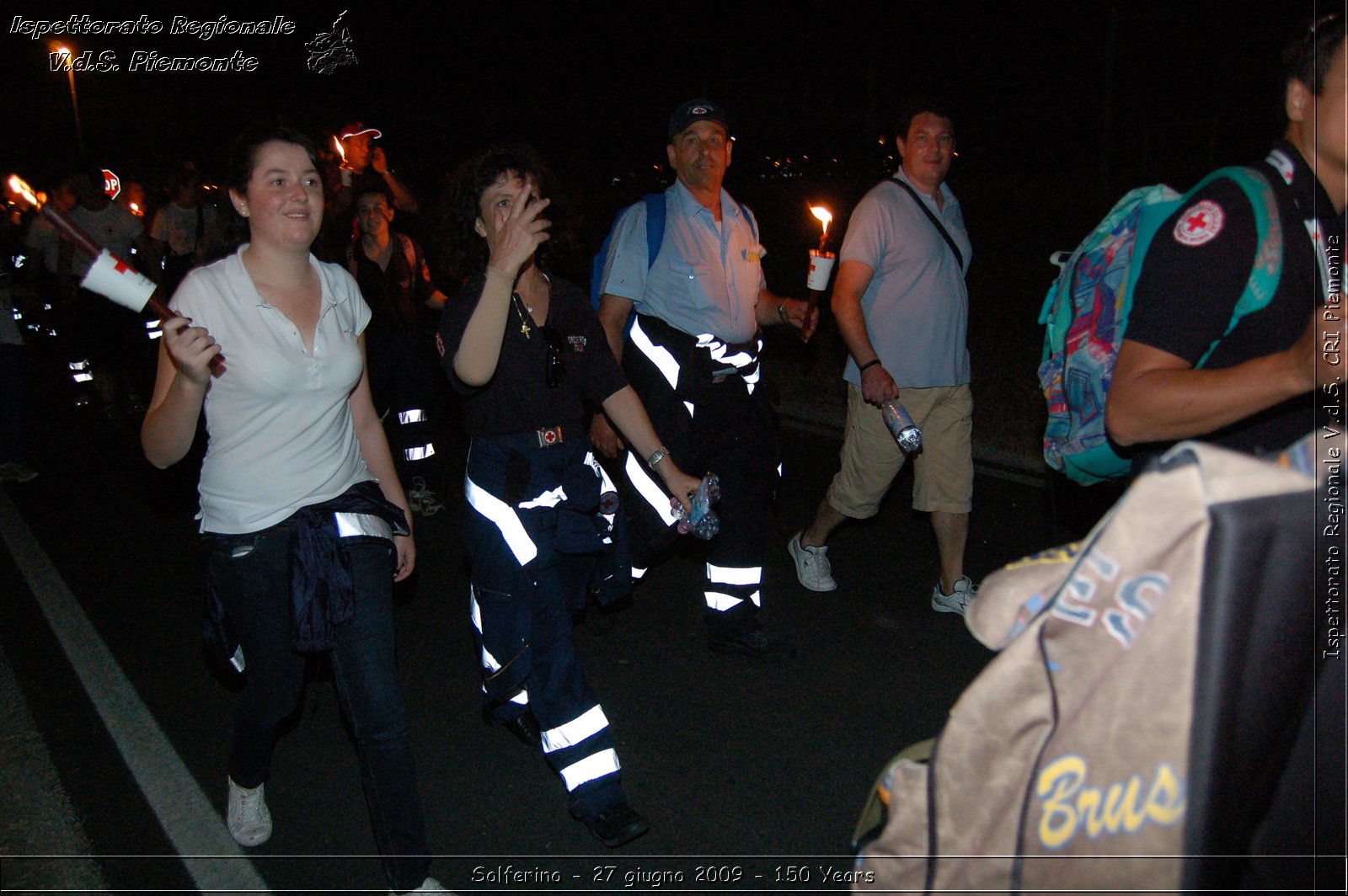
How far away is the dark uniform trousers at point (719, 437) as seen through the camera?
4359 millimetres

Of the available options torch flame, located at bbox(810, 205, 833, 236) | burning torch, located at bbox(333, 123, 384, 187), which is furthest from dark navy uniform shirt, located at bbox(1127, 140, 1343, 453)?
burning torch, located at bbox(333, 123, 384, 187)

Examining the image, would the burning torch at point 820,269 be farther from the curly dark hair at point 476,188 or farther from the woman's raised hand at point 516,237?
the woman's raised hand at point 516,237

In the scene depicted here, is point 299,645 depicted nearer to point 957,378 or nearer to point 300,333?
point 300,333

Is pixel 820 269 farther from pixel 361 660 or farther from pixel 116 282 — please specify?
pixel 116 282

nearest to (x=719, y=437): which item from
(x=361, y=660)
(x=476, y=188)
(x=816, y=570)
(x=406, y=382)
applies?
(x=816, y=570)

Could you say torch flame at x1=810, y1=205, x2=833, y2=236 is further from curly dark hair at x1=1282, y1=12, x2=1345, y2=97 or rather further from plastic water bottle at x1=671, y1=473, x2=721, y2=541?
curly dark hair at x1=1282, y1=12, x2=1345, y2=97

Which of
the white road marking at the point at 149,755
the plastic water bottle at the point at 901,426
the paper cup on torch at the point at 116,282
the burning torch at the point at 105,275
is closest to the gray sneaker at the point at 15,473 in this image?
the white road marking at the point at 149,755

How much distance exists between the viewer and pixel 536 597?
11.1 feet

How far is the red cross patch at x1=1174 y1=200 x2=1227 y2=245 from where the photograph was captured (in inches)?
83.7

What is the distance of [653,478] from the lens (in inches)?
164

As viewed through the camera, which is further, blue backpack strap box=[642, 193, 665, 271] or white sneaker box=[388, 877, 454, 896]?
blue backpack strap box=[642, 193, 665, 271]

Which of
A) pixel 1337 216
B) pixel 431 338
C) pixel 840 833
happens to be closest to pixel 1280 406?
pixel 1337 216

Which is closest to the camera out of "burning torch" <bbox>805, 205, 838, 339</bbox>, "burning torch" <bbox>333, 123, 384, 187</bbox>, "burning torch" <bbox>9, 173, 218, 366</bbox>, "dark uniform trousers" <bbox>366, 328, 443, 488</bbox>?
"burning torch" <bbox>9, 173, 218, 366</bbox>

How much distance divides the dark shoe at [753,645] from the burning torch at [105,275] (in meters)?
2.83
